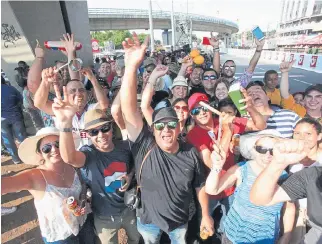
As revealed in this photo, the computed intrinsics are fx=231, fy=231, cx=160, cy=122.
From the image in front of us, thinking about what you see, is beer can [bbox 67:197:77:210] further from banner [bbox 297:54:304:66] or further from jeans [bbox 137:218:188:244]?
banner [bbox 297:54:304:66]

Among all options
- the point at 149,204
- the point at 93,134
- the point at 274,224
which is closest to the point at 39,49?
the point at 93,134

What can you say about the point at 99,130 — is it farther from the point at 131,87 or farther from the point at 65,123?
the point at 131,87

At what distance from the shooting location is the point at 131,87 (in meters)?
2.05

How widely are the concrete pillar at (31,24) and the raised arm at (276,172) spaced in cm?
934

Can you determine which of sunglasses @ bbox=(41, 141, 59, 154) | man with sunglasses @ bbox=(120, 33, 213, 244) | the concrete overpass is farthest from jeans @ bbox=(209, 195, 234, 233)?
the concrete overpass

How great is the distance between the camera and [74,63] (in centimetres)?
326

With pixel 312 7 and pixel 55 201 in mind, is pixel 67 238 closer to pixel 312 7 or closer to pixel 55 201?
pixel 55 201

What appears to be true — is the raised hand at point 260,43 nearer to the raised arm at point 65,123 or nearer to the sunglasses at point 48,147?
the raised arm at point 65,123

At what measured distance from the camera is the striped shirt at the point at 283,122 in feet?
9.05

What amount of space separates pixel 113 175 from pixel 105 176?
8 cm

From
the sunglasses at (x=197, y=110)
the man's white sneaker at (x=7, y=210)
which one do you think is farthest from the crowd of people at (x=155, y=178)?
the man's white sneaker at (x=7, y=210)

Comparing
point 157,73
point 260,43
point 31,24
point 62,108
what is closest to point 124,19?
point 31,24

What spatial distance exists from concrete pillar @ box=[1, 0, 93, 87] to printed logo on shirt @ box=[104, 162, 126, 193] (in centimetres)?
823

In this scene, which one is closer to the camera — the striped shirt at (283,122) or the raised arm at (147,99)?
the raised arm at (147,99)
